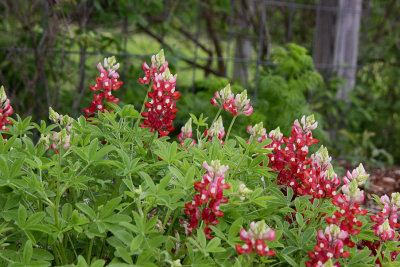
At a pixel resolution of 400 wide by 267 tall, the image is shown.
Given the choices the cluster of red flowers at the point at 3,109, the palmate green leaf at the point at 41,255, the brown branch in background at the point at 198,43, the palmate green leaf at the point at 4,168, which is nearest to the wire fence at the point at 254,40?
the brown branch in background at the point at 198,43

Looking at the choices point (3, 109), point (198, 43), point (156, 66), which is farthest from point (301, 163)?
point (198, 43)

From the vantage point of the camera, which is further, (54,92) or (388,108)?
(388,108)

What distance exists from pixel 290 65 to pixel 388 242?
288 cm

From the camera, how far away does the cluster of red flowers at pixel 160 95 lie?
1.88 meters

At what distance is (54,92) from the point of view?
4414 mm

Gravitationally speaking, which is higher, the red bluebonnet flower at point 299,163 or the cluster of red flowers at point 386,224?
the red bluebonnet flower at point 299,163

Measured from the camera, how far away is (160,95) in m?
1.89

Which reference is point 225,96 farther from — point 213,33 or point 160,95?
point 213,33

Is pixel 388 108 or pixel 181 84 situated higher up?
pixel 181 84

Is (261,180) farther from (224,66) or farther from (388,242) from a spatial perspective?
(224,66)

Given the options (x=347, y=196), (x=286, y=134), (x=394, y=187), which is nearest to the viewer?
(x=347, y=196)

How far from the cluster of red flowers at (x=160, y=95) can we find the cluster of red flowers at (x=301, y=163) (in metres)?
0.42

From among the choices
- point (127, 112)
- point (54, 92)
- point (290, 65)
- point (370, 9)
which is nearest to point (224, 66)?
point (370, 9)

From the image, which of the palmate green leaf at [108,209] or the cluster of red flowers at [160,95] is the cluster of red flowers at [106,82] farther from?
the palmate green leaf at [108,209]
